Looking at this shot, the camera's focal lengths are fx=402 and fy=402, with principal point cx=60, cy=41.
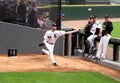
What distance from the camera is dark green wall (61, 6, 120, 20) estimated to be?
49875 millimetres

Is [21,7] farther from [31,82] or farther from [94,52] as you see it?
[31,82]

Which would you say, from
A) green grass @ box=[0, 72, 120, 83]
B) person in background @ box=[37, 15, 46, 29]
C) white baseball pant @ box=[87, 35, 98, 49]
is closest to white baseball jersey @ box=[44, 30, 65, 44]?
white baseball pant @ box=[87, 35, 98, 49]

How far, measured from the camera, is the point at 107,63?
52.1ft

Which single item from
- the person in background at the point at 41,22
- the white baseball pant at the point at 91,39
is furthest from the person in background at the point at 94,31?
the person in background at the point at 41,22

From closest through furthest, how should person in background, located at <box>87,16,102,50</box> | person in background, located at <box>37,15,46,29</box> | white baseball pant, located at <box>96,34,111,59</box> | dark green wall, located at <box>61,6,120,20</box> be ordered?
white baseball pant, located at <box>96,34,111,59</box> → person in background, located at <box>87,16,102,50</box> → person in background, located at <box>37,15,46,29</box> → dark green wall, located at <box>61,6,120,20</box>

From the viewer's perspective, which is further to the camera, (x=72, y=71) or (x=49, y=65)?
(x=49, y=65)

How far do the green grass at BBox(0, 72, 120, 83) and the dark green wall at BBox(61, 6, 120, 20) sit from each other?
118 feet

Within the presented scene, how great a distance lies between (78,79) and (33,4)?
8.51 meters

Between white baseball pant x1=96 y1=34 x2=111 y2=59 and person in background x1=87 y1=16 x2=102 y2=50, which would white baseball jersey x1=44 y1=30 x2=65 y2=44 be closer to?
white baseball pant x1=96 y1=34 x2=111 y2=59

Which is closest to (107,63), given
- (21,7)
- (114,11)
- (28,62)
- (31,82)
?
(28,62)

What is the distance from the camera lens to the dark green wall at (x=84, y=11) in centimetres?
4988

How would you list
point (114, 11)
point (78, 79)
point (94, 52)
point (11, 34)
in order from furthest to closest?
point (114, 11)
point (11, 34)
point (94, 52)
point (78, 79)

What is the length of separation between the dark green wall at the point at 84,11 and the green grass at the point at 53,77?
35964mm

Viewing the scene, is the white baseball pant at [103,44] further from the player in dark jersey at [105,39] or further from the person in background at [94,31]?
the person in background at [94,31]
